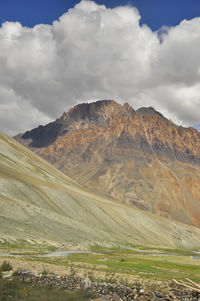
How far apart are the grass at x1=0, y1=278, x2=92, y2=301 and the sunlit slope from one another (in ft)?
169

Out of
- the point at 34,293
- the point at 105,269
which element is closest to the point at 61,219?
the point at 105,269

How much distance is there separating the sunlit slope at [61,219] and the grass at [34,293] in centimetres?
5149

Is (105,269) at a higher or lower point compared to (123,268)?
higher

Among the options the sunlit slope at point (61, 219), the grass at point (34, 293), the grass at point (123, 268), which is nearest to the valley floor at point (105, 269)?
the grass at point (123, 268)

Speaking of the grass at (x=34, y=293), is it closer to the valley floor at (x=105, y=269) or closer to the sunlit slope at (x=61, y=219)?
the valley floor at (x=105, y=269)

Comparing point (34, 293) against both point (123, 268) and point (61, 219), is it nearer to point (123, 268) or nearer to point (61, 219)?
point (123, 268)

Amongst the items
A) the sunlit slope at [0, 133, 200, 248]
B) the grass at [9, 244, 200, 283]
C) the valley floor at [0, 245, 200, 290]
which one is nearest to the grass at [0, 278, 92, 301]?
the valley floor at [0, 245, 200, 290]

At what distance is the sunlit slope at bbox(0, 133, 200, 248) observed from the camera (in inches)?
3268

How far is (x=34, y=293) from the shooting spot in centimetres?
1730

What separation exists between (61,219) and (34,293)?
8734 cm

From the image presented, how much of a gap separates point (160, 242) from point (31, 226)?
9168 cm

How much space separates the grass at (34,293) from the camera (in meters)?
16.2

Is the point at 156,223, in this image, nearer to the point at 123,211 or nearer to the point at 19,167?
the point at 123,211

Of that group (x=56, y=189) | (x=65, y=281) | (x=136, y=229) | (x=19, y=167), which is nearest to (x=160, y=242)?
(x=136, y=229)
